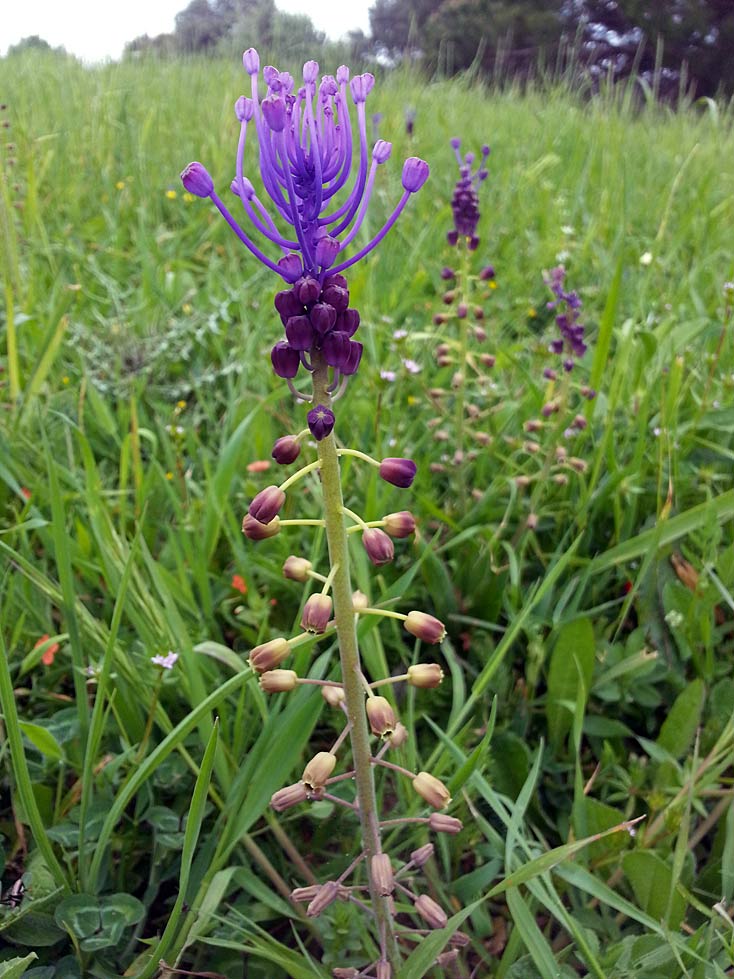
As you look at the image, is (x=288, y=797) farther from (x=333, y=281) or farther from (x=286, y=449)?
(x=333, y=281)

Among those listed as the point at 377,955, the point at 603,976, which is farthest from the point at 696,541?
the point at 377,955

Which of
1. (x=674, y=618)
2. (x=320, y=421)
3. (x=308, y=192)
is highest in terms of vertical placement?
(x=308, y=192)

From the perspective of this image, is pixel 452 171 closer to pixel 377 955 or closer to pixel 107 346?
pixel 107 346

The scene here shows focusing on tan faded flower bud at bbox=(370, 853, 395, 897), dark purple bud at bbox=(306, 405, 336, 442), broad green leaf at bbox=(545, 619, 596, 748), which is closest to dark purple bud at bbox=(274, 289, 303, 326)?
dark purple bud at bbox=(306, 405, 336, 442)

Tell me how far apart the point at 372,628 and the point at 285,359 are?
0.73m

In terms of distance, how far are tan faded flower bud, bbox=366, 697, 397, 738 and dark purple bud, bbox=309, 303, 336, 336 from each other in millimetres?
464

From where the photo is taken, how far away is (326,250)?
879 mm

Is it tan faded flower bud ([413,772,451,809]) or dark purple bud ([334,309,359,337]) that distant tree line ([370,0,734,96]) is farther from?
Answer: tan faded flower bud ([413,772,451,809])

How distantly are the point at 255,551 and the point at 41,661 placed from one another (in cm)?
56

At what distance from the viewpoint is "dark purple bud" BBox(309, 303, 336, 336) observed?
87cm

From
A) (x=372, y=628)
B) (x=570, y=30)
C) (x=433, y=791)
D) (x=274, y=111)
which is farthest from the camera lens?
(x=570, y=30)

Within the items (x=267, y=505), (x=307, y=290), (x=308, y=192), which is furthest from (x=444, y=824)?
(x=308, y=192)

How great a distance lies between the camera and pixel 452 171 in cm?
499

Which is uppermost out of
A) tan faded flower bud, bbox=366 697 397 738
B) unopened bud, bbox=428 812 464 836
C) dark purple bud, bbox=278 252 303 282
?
dark purple bud, bbox=278 252 303 282
